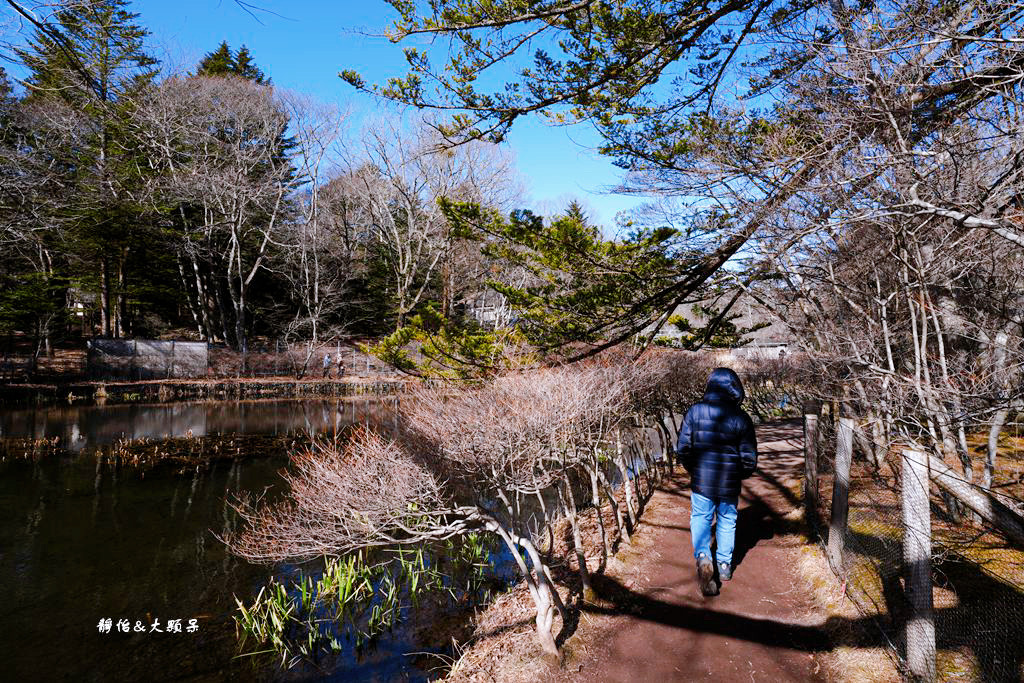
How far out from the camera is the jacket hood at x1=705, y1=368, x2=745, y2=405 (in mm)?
4379

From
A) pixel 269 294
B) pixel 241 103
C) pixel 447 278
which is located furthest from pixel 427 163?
pixel 269 294

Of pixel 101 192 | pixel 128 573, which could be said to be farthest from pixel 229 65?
pixel 128 573

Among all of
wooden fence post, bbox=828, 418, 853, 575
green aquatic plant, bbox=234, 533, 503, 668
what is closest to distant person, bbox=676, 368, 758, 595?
wooden fence post, bbox=828, 418, 853, 575

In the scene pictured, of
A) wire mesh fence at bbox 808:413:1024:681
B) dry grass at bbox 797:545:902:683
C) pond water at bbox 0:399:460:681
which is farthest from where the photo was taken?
pond water at bbox 0:399:460:681

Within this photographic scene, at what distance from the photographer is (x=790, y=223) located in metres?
4.59

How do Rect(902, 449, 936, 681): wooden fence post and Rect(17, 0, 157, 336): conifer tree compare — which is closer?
Rect(902, 449, 936, 681): wooden fence post

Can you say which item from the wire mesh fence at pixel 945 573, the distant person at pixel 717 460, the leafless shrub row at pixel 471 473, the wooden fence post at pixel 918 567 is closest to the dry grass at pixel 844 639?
the wire mesh fence at pixel 945 573

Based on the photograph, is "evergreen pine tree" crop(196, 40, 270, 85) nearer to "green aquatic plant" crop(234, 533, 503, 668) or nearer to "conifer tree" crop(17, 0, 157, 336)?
"conifer tree" crop(17, 0, 157, 336)

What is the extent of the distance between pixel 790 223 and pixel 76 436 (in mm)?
18241

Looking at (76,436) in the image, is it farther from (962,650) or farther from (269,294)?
(269,294)

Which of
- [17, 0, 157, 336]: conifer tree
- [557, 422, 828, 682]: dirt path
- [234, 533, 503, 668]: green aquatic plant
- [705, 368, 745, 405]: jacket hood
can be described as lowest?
[234, 533, 503, 668]: green aquatic plant

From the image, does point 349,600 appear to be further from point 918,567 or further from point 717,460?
point 918,567

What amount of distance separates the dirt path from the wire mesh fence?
50 centimetres

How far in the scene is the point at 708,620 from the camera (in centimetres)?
419
